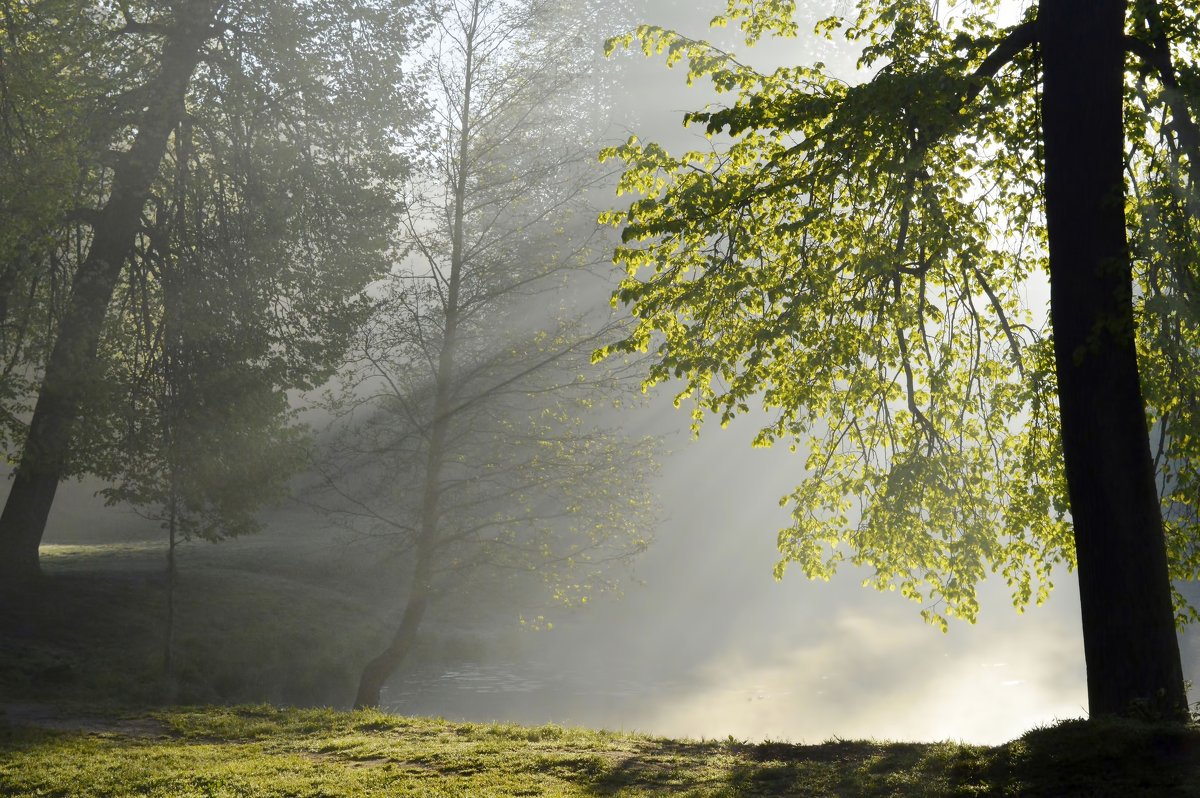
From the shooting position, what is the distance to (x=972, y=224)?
10062mm

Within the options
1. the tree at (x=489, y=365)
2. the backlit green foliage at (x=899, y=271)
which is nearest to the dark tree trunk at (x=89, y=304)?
the tree at (x=489, y=365)

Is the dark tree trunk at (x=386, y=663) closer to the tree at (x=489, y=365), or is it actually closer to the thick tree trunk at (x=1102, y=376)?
the tree at (x=489, y=365)

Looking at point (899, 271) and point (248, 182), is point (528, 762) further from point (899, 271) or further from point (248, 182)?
point (248, 182)

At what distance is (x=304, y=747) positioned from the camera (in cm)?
956

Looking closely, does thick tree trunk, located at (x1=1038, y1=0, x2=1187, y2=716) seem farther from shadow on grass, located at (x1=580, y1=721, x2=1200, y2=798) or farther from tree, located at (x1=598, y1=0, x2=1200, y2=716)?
shadow on grass, located at (x1=580, y1=721, x2=1200, y2=798)

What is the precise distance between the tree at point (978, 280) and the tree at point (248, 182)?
7.85 metres

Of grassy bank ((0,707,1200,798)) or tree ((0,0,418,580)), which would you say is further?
tree ((0,0,418,580))

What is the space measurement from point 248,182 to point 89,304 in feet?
10.3

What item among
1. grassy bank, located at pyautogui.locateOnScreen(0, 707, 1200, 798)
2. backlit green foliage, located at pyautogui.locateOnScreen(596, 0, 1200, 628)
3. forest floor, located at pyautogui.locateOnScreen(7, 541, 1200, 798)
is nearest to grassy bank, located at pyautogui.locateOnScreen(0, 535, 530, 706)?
forest floor, located at pyautogui.locateOnScreen(7, 541, 1200, 798)

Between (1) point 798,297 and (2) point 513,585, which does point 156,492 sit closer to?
(2) point 513,585

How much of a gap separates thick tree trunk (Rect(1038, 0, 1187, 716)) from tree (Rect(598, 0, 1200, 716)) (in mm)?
16

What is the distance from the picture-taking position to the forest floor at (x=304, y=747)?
6.38 metres

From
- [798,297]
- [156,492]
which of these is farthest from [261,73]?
[798,297]

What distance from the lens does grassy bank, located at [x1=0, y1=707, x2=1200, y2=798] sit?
616cm
